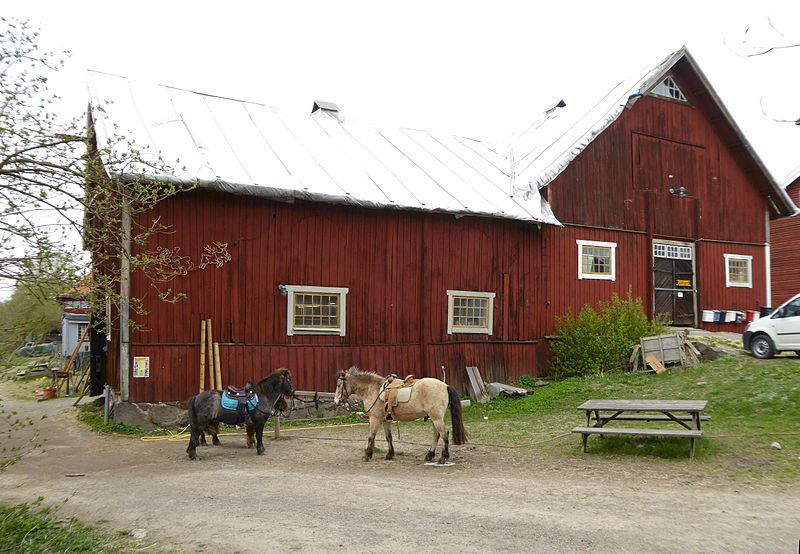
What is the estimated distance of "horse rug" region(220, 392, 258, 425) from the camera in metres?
11.6

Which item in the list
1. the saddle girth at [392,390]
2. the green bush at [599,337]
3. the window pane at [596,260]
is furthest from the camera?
the window pane at [596,260]

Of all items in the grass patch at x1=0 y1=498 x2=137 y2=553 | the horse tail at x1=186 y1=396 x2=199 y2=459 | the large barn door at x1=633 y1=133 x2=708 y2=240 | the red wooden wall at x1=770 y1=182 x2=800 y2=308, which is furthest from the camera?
the red wooden wall at x1=770 y1=182 x2=800 y2=308

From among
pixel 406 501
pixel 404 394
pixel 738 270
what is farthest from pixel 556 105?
pixel 406 501

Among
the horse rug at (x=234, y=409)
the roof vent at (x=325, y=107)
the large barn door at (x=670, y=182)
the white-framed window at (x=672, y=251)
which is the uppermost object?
the roof vent at (x=325, y=107)

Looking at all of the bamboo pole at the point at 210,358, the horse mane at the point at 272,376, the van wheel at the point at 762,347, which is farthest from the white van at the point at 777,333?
the bamboo pole at the point at 210,358

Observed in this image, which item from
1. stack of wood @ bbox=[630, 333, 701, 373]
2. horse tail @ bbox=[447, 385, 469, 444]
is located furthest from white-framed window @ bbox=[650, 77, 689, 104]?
horse tail @ bbox=[447, 385, 469, 444]

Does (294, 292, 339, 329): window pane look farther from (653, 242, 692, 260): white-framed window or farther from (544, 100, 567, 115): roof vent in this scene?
(544, 100, 567, 115): roof vent

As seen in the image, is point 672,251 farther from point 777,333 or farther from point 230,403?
point 230,403

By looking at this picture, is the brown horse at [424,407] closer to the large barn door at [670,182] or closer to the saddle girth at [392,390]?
the saddle girth at [392,390]

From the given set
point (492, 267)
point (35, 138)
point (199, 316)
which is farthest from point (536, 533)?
point (492, 267)

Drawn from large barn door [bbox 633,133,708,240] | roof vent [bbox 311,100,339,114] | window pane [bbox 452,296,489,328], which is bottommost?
window pane [bbox 452,296,489,328]

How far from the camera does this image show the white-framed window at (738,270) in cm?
2242

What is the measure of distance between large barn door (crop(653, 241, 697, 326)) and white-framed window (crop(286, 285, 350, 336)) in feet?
34.9

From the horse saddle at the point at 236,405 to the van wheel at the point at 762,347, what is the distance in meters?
12.6
